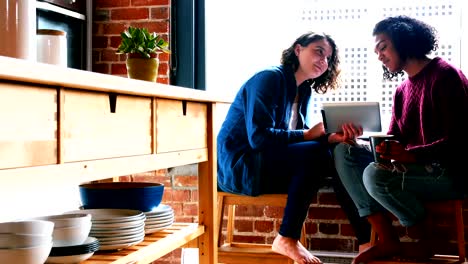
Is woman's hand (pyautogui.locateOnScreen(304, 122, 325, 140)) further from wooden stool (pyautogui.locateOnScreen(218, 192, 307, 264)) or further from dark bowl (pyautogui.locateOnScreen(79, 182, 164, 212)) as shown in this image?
dark bowl (pyautogui.locateOnScreen(79, 182, 164, 212))

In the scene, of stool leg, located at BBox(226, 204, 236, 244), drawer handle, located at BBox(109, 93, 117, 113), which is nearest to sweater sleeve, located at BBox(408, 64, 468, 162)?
stool leg, located at BBox(226, 204, 236, 244)

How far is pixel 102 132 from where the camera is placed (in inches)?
59.5

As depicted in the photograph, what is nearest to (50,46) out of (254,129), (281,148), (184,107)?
(184,107)

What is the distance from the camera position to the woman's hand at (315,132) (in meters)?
2.86

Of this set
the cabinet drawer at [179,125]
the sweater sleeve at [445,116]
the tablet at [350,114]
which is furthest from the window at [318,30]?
the cabinet drawer at [179,125]

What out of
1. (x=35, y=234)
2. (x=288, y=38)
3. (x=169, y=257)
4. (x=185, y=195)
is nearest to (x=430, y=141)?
(x=288, y=38)

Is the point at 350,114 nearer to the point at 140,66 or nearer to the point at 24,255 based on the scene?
the point at 140,66

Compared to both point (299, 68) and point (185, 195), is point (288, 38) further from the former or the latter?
point (185, 195)

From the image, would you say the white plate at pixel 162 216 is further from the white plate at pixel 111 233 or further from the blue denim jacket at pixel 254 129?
the blue denim jacket at pixel 254 129

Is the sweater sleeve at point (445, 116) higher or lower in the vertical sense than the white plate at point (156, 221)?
higher

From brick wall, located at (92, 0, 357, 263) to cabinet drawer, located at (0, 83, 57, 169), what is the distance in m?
2.08

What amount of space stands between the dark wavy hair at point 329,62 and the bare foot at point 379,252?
2.83ft

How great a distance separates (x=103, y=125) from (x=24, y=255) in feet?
1.15

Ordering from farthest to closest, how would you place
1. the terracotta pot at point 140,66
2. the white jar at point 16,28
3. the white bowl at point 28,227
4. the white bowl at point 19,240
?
1. the terracotta pot at point 140,66
2. the white bowl at point 28,227
3. the white bowl at point 19,240
4. the white jar at point 16,28
